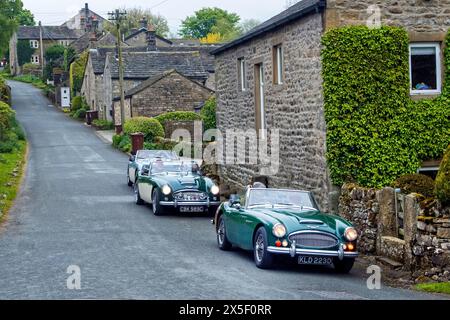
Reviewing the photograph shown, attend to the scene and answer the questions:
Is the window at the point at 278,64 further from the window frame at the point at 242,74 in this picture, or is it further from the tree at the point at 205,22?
the tree at the point at 205,22

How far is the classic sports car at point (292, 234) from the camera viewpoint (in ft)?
46.5

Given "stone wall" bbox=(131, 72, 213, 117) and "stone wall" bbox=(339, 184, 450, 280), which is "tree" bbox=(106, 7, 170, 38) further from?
"stone wall" bbox=(339, 184, 450, 280)

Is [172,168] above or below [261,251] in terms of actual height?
above

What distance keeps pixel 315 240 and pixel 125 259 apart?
138 inches

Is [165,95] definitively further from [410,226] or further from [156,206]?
[410,226]

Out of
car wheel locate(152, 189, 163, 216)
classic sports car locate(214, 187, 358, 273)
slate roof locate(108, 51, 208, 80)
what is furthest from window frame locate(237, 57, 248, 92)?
slate roof locate(108, 51, 208, 80)

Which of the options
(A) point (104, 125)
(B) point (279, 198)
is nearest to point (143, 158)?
(B) point (279, 198)

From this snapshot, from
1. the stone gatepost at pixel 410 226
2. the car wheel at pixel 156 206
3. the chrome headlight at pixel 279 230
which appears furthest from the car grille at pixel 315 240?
the car wheel at pixel 156 206

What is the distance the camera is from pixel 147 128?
51750mm
